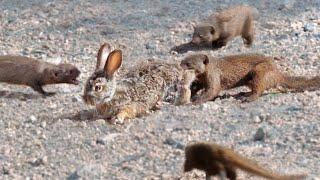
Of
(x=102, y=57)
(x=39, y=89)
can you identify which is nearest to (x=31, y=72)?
(x=39, y=89)

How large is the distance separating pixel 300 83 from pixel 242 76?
456 millimetres

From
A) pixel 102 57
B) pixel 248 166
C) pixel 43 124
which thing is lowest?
pixel 43 124

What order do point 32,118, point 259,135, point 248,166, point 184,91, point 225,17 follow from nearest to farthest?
point 248,166 → point 259,135 → point 32,118 → point 184,91 → point 225,17

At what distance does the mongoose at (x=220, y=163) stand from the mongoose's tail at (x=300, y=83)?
6.62 ft

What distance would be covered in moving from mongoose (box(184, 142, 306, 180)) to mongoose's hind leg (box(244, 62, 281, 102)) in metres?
1.98

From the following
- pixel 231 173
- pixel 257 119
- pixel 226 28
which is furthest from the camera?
pixel 226 28

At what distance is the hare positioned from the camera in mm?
6923

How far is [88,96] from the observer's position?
6902 millimetres

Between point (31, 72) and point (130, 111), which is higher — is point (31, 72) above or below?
below

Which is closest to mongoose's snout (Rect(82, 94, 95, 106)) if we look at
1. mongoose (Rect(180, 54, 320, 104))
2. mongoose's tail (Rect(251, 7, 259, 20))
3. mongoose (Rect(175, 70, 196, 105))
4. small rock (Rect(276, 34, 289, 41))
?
mongoose (Rect(175, 70, 196, 105))

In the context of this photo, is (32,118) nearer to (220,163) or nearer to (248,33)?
(220,163)

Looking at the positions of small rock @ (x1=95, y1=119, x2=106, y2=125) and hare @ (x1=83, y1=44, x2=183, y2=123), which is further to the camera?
hare @ (x1=83, y1=44, x2=183, y2=123)

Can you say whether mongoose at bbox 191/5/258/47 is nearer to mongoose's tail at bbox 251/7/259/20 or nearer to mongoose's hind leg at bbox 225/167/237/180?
mongoose's tail at bbox 251/7/259/20

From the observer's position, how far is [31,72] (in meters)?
8.35
